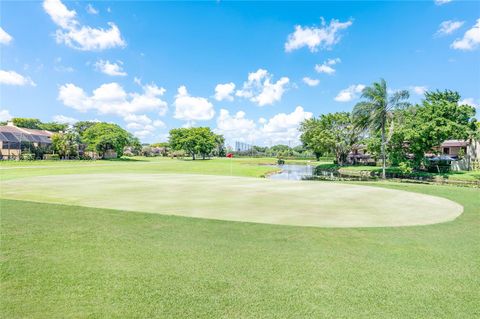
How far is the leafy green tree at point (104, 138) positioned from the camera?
249 feet

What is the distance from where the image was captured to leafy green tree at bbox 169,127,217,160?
87.1 m

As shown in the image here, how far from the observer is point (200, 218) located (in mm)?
9344

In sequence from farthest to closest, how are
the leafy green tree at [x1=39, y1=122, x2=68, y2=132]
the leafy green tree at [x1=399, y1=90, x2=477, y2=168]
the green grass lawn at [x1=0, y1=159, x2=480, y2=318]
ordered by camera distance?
1. the leafy green tree at [x1=39, y1=122, x2=68, y2=132]
2. the leafy green tree at [x1=399, y1=90, x2=477, y2=168]
3. the green grass lawn at [x1=0, y1=159, x2=480, y2=318]

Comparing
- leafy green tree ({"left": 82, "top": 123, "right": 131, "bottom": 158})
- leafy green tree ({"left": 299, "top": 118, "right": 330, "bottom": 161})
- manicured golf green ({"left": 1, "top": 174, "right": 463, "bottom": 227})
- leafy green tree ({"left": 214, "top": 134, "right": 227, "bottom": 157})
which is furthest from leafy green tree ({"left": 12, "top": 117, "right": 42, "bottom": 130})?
manicured golf green ({"left": 1, "top": 174, "right": 463, "bottom": 227})

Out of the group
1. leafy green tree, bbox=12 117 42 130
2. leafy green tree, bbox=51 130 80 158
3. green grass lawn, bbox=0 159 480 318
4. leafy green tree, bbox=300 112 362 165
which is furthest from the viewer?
leafy green tree, bbox=12 117 42 130

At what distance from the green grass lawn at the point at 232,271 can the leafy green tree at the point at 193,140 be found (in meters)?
79.5

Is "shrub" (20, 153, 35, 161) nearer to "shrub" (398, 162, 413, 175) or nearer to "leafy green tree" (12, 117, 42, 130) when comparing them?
"leafy green tree" (12, 117, 42, 130)

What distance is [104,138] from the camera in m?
75.4

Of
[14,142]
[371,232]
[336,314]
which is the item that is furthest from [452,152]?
[14,142]

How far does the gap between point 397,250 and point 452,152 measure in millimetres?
66019

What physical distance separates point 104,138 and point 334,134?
200ft

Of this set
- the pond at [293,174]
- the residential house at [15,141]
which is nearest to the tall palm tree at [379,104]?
the pond at [293,174]

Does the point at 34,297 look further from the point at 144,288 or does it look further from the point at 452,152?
the point at 452,152

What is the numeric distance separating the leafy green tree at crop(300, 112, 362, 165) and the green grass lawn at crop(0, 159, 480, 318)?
49693 millimetres
